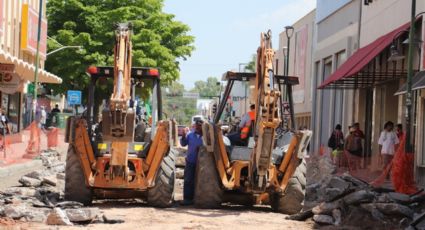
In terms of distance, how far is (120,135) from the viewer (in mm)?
13680

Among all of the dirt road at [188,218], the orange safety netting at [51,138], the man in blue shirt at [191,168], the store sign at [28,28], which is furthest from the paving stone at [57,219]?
the store sign at [28,28]

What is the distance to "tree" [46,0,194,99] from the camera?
49406mm

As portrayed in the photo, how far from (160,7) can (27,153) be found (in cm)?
2636

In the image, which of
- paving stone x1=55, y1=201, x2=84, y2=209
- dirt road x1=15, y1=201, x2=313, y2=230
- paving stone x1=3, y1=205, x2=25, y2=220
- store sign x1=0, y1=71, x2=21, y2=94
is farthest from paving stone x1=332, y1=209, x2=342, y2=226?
store sign x1=0, y1=71, x2=21, y2=94

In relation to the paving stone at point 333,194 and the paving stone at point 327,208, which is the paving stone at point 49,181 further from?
the paving stone at point 327,208

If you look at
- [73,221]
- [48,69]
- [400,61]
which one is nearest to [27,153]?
[400,61]

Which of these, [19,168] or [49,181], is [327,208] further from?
[19,168]

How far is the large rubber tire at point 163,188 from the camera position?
47.9ft

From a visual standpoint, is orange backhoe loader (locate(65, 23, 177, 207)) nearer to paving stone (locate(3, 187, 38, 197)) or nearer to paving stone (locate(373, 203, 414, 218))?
paving stone (locate(3, 187, 38, 197))

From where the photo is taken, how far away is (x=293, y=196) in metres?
14.7

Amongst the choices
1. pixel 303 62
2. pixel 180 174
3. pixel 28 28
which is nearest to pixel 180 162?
pixel 180 174

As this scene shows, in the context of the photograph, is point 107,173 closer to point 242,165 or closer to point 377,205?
point 242,165

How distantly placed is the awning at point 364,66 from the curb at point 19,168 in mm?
10109

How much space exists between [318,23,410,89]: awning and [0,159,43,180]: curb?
33.2ft
